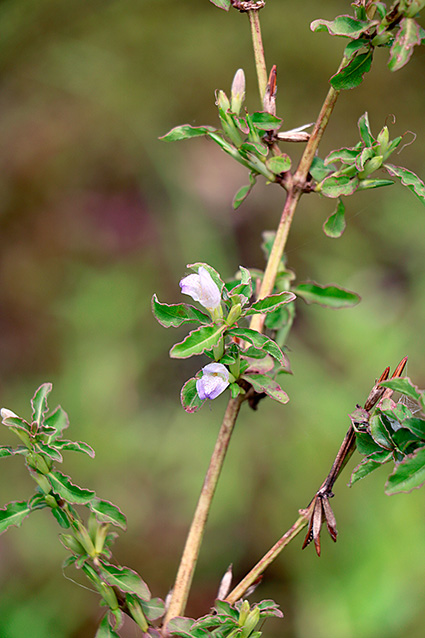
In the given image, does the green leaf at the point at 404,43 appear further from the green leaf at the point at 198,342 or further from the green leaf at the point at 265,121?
the green leaf at the point at 198,342

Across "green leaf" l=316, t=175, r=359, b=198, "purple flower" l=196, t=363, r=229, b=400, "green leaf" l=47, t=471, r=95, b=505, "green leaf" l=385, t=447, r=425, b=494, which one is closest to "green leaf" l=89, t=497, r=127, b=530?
"green leaf" l=47, t=471, r=95, b=505

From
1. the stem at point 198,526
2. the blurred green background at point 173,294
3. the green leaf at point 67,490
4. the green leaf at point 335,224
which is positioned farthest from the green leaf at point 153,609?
the blurred green background at point 173,294

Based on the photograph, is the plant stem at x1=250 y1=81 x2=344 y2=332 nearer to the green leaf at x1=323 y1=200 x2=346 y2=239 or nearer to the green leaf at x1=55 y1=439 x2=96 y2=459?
the green leaf at x1=323 y1=200 x2=346 y2=239

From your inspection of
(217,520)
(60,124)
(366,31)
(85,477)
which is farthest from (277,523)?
(60,124)

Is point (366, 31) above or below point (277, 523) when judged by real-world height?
above

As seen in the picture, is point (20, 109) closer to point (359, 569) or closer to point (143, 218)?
point (143, 218)
